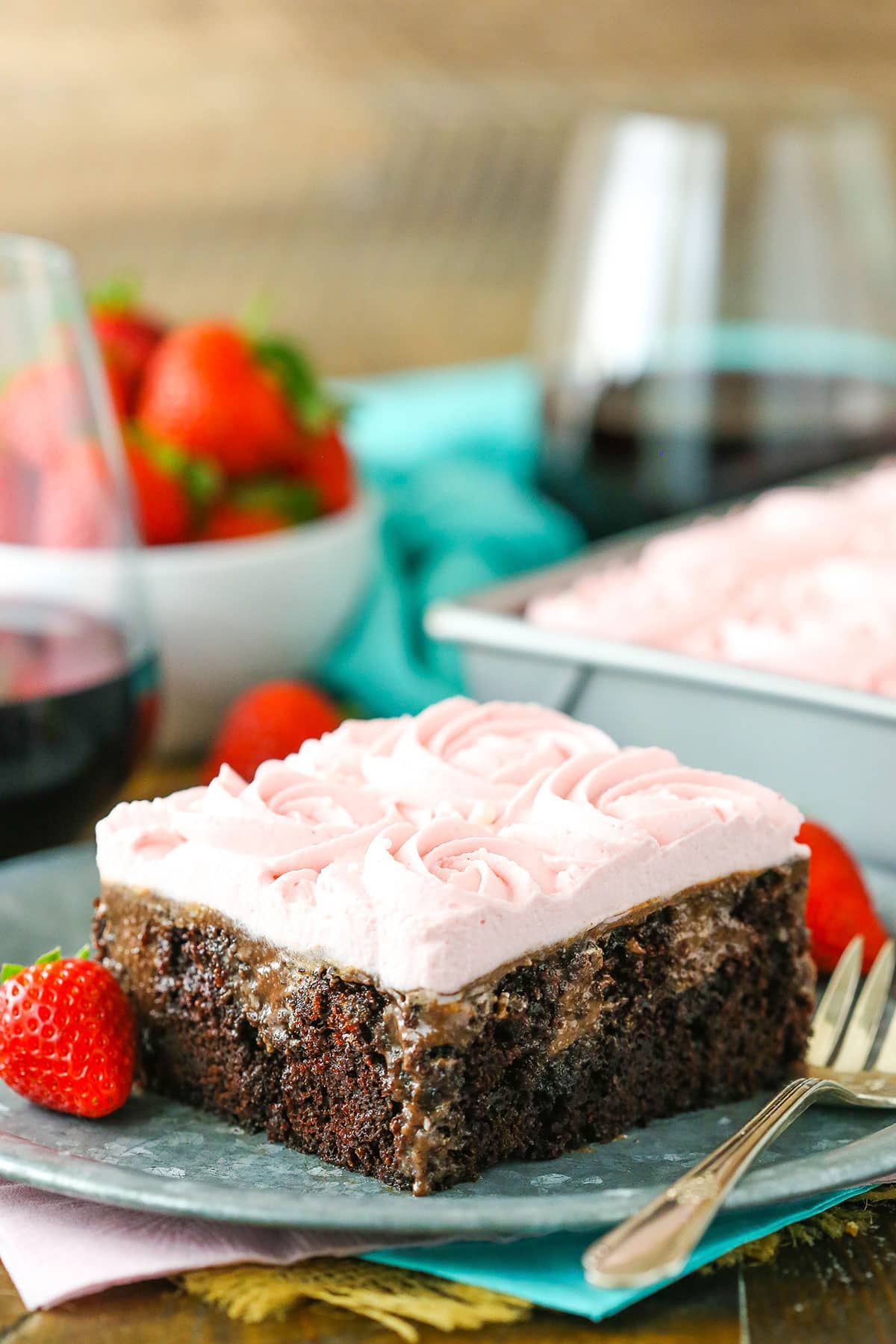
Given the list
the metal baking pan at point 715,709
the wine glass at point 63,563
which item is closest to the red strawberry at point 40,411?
the wine glass at point 63,563

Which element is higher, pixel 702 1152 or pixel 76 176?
pixel 76 176

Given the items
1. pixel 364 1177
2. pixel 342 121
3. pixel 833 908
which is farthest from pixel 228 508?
pixel 342 121

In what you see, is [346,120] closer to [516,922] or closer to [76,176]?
[76,176]

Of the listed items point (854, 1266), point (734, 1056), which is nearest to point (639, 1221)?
point (854, 1266)

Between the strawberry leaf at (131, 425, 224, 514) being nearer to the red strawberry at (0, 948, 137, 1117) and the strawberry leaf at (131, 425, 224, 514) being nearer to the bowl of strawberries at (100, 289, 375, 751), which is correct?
the bowl of strawberries at (100, 289, 375, 751)

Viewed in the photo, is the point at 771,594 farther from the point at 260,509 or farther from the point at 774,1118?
the point at 774,1118

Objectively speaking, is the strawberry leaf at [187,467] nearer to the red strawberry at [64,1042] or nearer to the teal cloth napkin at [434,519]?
the teal cloth napkin at [434,519]
